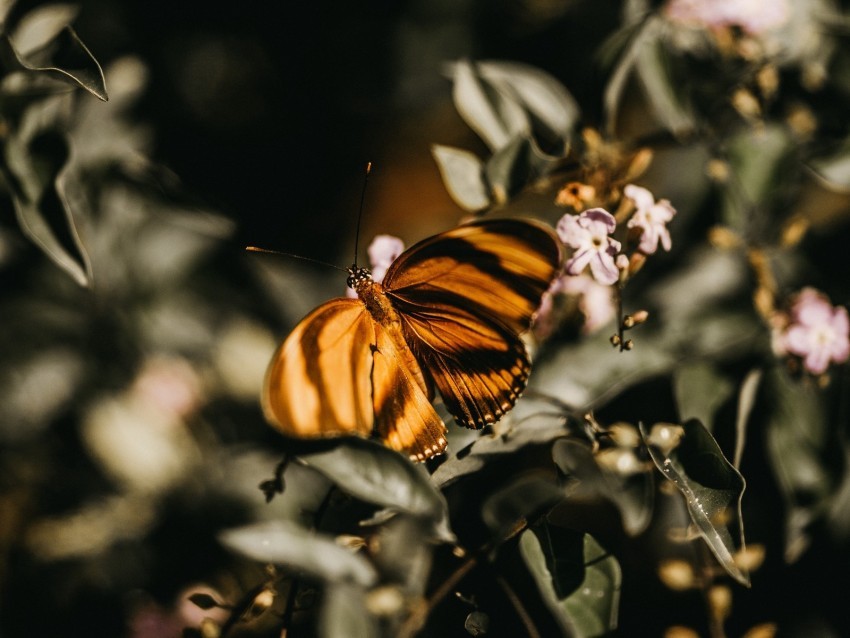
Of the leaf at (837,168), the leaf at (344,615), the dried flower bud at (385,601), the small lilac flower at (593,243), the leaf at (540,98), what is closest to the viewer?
the leaf at (344,615)

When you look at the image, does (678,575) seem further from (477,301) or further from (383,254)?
(383,254)

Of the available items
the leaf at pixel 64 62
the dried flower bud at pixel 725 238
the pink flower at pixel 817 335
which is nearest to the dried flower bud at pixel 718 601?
the pink flower at pixel 817 335

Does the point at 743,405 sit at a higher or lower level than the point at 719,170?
lower

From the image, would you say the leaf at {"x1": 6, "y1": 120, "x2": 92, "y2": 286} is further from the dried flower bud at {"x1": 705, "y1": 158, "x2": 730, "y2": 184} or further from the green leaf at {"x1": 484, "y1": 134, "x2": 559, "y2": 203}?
the dried flower bud at {"x1": 705, "y1": 158, "x2": 730, "y2": 184}

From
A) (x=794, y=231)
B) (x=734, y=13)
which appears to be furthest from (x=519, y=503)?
(x=734, y=13)

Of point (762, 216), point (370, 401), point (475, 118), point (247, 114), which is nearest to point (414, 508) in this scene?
point (370, 401)

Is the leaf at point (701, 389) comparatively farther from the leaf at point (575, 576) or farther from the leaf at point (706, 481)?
the leaf at point (575, 576)
